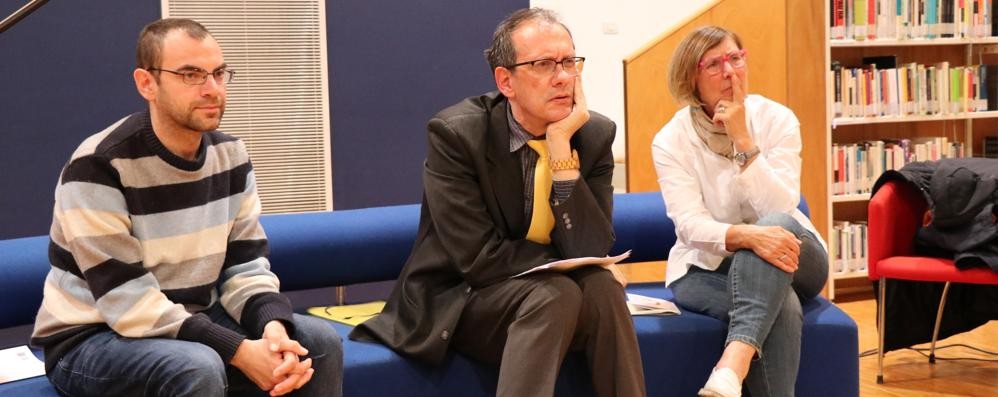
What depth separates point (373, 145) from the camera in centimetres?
503

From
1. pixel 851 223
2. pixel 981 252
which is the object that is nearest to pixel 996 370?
pixel 981 252

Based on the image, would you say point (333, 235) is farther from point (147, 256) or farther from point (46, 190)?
point (46, 190)

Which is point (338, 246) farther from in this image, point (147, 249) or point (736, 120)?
point (736, 120)

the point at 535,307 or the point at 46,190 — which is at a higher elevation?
the point at 46,190

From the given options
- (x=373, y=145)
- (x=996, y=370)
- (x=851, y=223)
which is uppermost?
(x=373, y=145)

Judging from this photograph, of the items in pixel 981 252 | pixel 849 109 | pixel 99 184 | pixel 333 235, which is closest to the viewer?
pixel 99 184

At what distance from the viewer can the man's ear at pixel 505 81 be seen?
2814 millimetres

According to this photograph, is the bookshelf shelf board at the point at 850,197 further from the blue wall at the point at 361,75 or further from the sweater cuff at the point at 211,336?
the sweater cuff at the point at 211,336

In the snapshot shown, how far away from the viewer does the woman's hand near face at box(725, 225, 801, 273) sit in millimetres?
2928

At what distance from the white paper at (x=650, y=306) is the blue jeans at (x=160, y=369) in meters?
0.98

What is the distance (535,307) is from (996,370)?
2.35 m

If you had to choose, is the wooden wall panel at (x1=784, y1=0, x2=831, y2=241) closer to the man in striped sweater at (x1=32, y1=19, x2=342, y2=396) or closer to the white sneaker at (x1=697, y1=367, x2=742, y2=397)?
the white sneaker at (x1=697, y1=367, x2=742, y2=397)

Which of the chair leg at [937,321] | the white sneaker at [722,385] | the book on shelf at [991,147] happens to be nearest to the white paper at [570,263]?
the white sneaker at [722,385]

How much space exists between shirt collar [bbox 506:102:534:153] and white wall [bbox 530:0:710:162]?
4.86m
